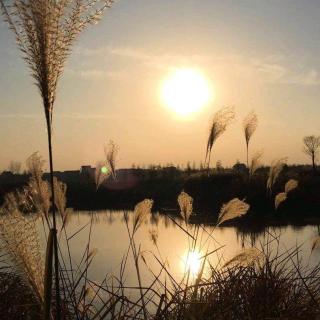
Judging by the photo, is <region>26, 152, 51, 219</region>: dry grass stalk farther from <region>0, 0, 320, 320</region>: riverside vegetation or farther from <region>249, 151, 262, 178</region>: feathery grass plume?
<region>249, 151, 262, 178</region>: feathery grass plume

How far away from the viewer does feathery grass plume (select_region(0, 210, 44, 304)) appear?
1.75 m

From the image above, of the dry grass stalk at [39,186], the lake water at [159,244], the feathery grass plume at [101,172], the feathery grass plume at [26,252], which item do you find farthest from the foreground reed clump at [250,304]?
the lake water at [159,244]

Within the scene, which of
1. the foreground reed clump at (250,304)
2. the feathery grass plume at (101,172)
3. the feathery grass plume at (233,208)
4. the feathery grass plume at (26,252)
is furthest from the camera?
the feathery grass plume at (101,172)

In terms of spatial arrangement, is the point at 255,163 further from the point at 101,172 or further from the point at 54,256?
the point at 54,256

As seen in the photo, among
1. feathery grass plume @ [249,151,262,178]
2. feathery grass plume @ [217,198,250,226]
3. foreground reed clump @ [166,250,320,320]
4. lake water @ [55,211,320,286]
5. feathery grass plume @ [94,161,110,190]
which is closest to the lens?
foreground reed clump @ [166,250,320,320]

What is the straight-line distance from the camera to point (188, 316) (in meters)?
2.93

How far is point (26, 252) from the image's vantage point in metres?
1.79

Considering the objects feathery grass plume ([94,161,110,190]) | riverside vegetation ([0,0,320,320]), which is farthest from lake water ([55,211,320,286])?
riverside vegetation ([0,0,320,320])

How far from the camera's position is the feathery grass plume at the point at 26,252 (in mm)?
1749

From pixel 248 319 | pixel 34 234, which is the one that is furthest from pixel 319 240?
pixel 34 234

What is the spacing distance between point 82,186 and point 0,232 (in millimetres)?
28576

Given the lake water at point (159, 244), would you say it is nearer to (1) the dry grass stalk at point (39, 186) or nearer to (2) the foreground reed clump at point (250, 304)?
(2) the foreground reed clump at point (250, 304)

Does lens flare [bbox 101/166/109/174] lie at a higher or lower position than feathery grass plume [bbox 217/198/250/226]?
higher

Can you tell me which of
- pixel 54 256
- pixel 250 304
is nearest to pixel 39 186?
pixel 54 256
